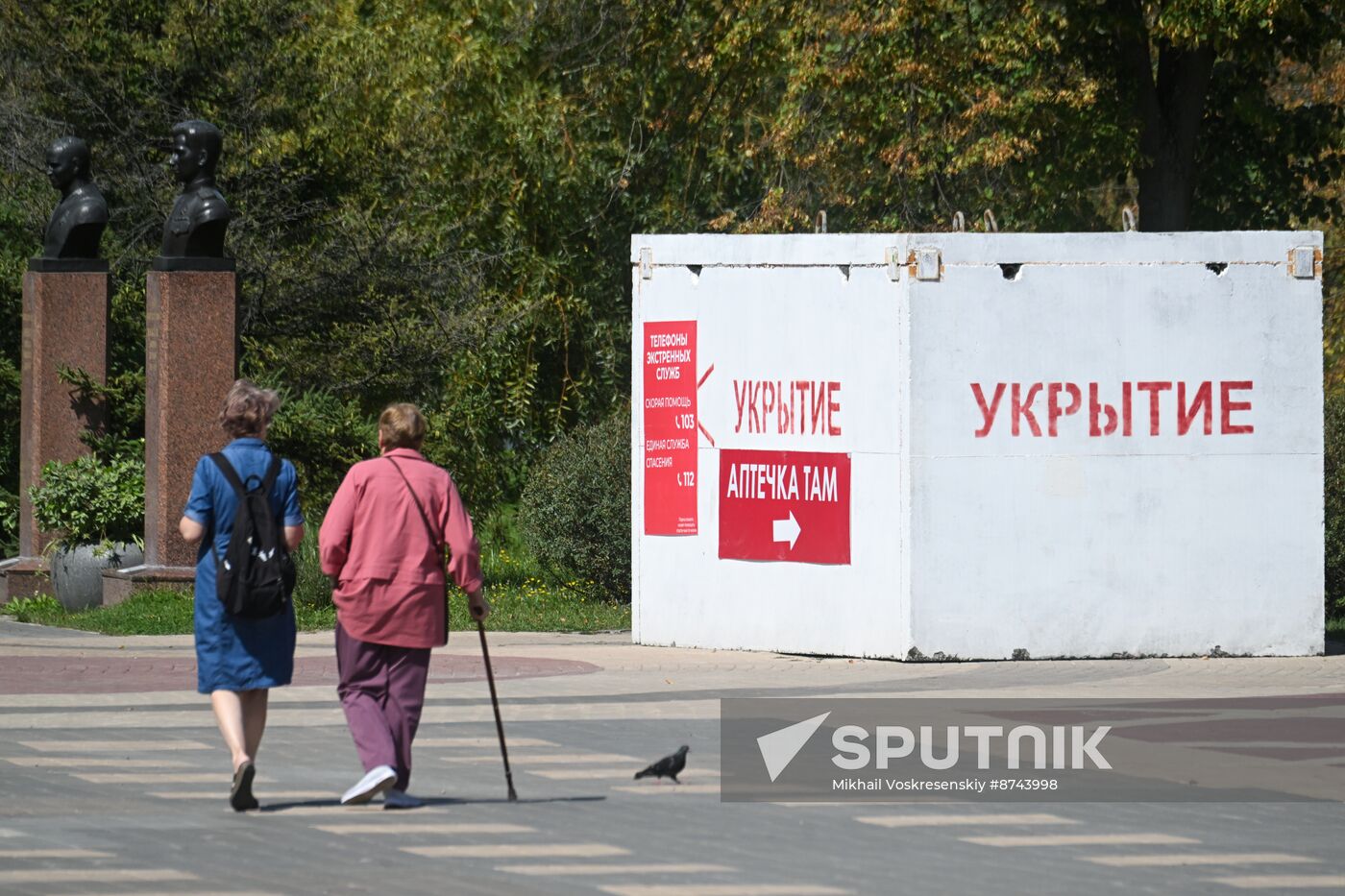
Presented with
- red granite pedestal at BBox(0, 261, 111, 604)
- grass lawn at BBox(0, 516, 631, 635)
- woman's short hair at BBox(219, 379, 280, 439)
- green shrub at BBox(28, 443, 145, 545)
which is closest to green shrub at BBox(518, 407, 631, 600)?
grass lawn at BBox(0, 516, 631, 635)

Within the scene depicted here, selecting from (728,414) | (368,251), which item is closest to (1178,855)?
(728,414)

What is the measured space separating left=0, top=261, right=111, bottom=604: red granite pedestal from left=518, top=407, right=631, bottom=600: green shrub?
157 inches

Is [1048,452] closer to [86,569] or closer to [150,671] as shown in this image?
[150,671]

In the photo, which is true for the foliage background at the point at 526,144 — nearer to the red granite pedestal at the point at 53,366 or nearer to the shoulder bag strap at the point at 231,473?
the red granite pedestal at the point at 53,366

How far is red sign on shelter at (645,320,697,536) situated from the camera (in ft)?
50.2

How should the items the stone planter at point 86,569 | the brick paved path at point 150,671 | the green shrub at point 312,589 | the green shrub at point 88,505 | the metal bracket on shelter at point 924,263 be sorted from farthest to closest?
1. the green shrub at point 88,505
2. the stone planter at point 86,569
3. the green shrub at point 312,589
4. the metal bracket on shelter at point 924,263
5. the brick paved path at point 150,671

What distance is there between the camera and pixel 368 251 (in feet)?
81.6

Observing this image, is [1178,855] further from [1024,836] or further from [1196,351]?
[1196,351]

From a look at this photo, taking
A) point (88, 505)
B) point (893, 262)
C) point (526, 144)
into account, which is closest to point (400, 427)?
point (893, 262)

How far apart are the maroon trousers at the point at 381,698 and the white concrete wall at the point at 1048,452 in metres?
5.77

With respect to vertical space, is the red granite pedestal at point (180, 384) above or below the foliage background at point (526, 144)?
below

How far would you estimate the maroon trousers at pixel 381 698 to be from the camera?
884 centimetres

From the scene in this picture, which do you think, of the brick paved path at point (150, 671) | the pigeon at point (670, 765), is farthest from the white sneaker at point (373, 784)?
the brick paved path at point (150, 671)

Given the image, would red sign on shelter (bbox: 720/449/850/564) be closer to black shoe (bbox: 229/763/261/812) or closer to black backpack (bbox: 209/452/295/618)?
black backpack (bbox: 209/452/295/618)
